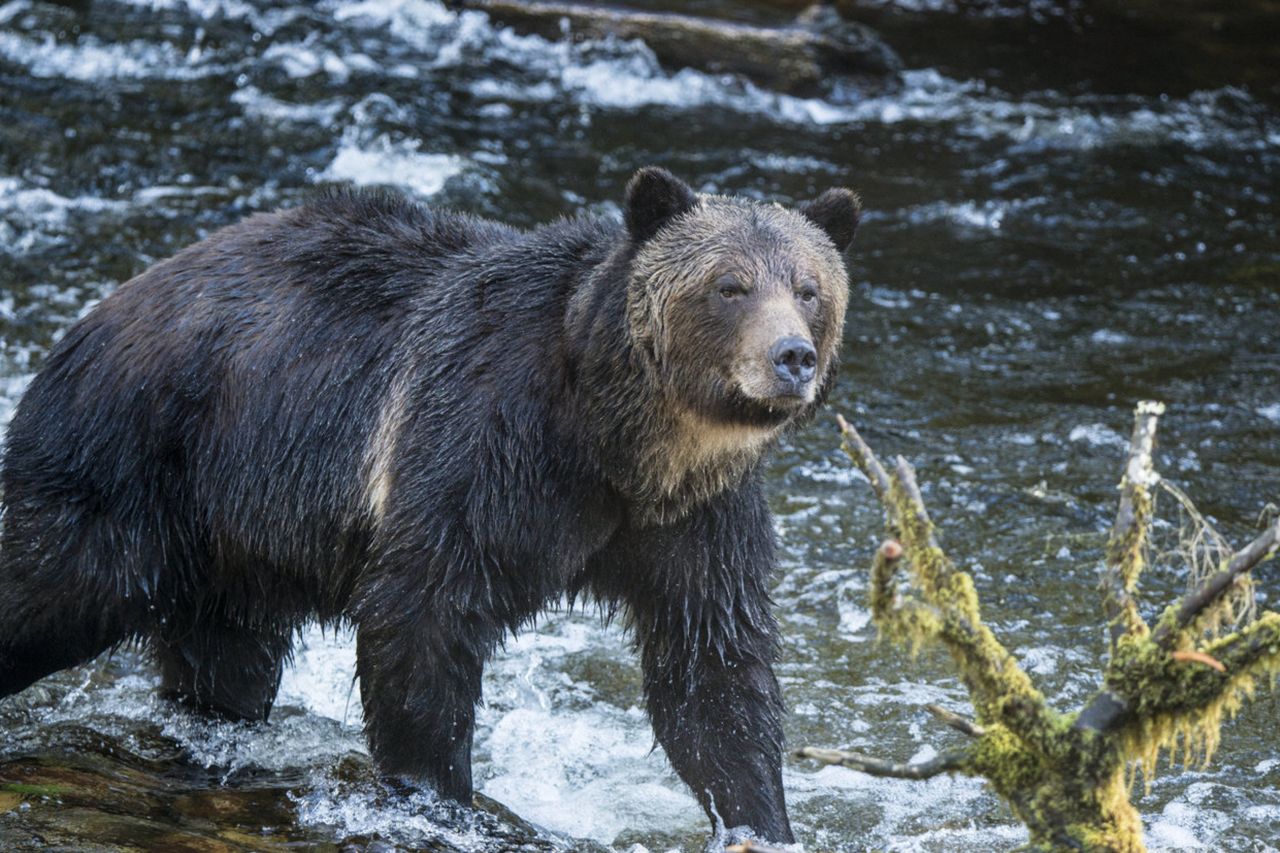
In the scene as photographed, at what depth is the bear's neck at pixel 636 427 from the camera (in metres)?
5.49

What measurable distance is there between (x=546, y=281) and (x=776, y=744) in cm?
183

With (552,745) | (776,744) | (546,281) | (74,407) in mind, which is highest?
(546,281)

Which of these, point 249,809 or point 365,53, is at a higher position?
point 365,53

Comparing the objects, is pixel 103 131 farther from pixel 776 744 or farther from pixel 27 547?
pixel 776 744

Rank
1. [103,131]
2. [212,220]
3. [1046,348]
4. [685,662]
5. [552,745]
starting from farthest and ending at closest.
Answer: [103,131]
[212,220]
[1046,348]
[552,745]
[685,662]

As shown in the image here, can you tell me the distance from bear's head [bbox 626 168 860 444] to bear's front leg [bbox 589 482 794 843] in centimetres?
45

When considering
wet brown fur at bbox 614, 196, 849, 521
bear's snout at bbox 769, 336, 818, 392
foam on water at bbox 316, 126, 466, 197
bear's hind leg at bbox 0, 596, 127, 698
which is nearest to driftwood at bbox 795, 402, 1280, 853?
bear's snout at bbox 769, 336, 818, 392

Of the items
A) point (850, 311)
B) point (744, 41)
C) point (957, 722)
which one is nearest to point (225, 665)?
point (957, 722)

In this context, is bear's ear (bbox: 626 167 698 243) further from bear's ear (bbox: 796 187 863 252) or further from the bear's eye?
bear's ear (bbox: 796 187 863 252)

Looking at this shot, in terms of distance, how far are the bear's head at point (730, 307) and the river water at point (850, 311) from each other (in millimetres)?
1721

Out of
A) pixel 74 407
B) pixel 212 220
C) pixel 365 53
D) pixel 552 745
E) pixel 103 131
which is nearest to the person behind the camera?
pixel 74 407

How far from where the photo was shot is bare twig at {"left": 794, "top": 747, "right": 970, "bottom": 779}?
397 centimetres

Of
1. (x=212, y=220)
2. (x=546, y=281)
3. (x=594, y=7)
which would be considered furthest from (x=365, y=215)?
(x=594, y=7)

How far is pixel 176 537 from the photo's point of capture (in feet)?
20.5
